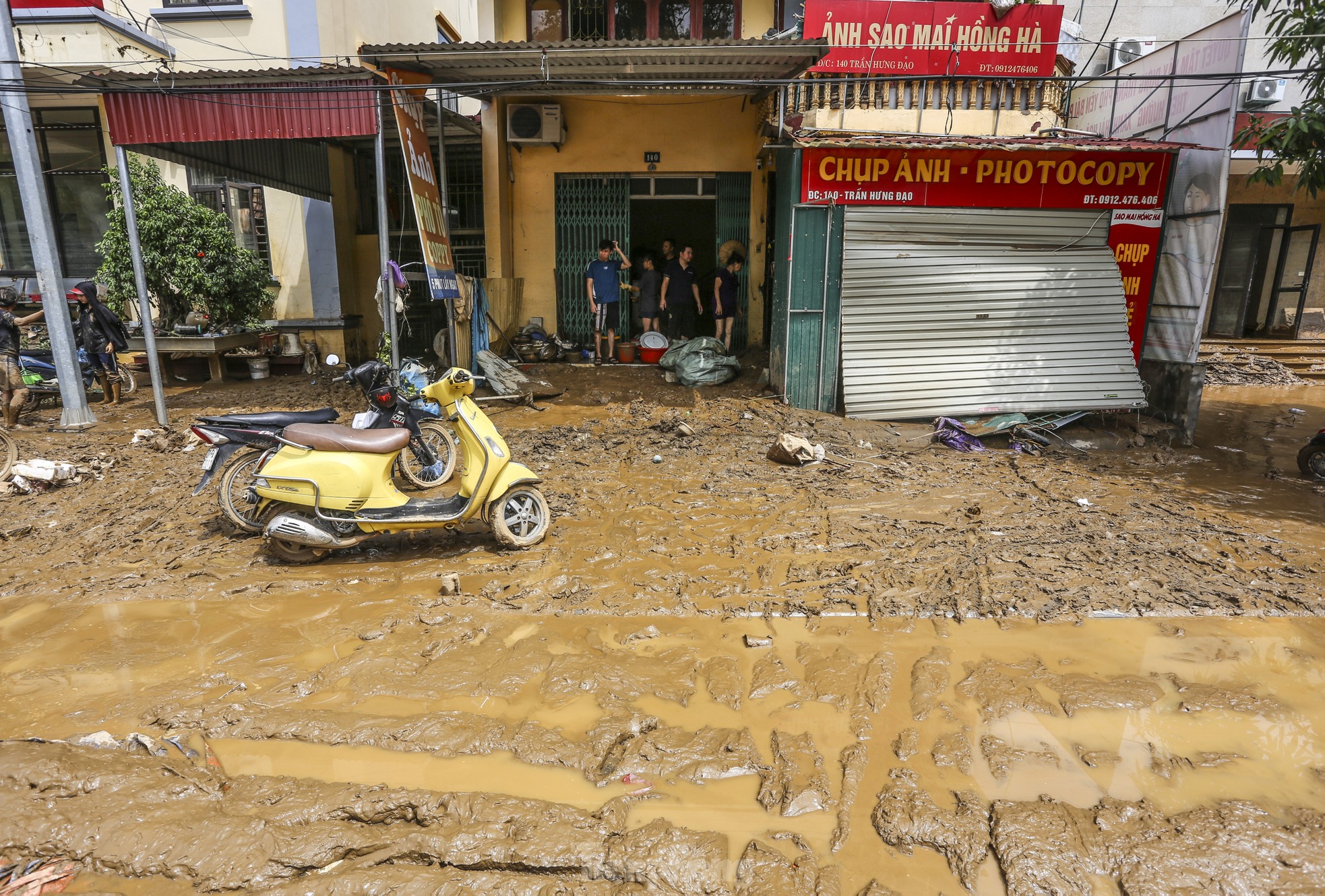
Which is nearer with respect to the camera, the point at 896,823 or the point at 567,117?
the point at 896,823

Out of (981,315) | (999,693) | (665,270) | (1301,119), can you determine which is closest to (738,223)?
(665,270)

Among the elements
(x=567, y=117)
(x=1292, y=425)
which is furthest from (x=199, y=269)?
(x=1292, y=425)

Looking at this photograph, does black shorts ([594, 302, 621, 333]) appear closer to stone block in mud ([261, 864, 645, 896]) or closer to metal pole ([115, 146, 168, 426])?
metal pole ([115, 146, 168, 426])

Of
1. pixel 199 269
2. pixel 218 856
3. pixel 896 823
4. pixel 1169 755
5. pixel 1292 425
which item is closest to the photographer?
pixel 218 856

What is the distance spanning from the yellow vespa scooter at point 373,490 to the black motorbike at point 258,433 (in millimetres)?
242

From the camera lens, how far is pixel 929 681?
11.9 ft

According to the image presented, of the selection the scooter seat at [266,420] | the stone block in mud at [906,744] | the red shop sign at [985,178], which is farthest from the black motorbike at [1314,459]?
the scooter seat at [266,420]

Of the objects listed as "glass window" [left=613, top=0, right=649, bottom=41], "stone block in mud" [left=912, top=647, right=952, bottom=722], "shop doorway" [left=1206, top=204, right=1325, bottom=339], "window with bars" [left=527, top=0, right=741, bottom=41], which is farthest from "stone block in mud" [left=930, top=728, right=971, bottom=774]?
"shop doorway" [left=1206, top=204, right=1325, bottom=339]

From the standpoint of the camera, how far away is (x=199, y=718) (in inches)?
128

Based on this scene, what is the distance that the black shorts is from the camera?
11211mm

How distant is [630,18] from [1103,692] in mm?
11014

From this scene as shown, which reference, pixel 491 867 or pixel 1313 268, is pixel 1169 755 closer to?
pixel 491 867

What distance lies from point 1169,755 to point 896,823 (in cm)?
131

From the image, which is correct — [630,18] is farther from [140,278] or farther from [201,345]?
[201,345]
